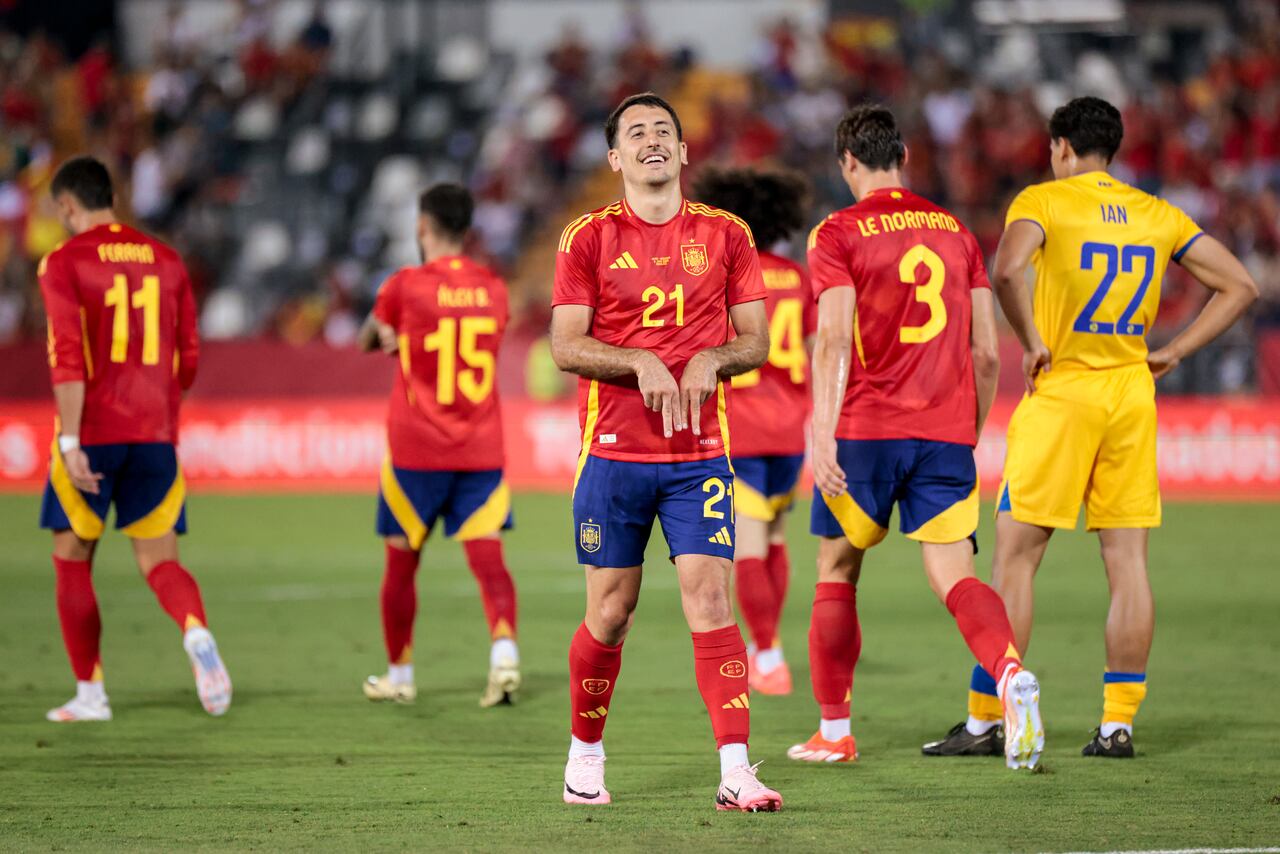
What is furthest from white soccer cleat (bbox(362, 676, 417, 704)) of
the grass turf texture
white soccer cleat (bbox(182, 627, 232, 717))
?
white soccer cleat (bbox(182, 627, 232, 717))

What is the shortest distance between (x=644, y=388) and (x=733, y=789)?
4.41 feet

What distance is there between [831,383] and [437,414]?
269 cm

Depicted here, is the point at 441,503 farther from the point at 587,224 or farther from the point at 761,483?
the point at 587,224

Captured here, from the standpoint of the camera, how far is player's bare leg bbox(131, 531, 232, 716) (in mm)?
7469

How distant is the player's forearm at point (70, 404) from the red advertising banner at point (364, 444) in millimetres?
11607

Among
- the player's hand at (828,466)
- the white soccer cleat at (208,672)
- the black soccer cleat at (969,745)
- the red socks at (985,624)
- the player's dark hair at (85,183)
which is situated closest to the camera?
the red socks at (985,624)

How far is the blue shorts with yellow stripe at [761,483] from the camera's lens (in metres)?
8.64

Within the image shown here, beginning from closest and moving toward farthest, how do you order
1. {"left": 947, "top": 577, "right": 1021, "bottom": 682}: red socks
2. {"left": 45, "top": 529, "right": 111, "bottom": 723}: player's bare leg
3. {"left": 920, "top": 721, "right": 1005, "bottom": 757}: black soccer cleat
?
1. {"left": 947, "top": 577, "right": 1021, "bottom": 682}: red socks
2. {"left": 920, "top": 721, "right": 1005, "bottom": 757}: black soccer cleat
3. {"left": 45, "top": 529, "right": 111, "bottom": 723}: player's bare leg

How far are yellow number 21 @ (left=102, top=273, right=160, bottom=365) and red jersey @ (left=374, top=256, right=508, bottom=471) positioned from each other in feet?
3.55

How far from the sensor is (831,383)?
6285 millimetres

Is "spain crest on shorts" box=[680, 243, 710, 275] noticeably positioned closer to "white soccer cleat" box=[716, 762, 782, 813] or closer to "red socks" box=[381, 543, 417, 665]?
"white soccer cleat" box=[716, 762, 782, 813]

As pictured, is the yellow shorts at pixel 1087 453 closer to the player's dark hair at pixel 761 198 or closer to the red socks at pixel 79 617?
the player's dark hair at pixel 761 198

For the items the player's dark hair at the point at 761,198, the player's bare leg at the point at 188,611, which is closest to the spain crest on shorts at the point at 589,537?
the player's bare leg at the point at 188,611

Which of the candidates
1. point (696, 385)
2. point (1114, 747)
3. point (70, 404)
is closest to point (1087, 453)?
point (1114, 747)
